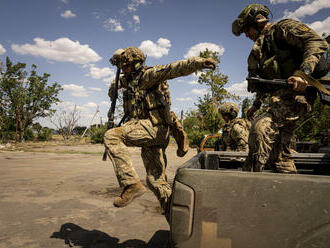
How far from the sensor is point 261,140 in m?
1.89

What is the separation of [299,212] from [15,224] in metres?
3.34

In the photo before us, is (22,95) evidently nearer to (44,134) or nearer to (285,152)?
(44,134)

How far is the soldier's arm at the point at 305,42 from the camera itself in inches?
73.4

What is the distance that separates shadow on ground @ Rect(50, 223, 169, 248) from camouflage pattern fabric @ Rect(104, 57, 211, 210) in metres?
0.47

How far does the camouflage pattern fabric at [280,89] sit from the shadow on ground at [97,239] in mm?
1374

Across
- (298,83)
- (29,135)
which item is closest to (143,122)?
(298,83)

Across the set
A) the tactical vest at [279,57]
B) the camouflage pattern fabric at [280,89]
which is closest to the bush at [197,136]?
the camouflage pattern fabric at [280,89]

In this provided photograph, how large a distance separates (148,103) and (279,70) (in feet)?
4.14

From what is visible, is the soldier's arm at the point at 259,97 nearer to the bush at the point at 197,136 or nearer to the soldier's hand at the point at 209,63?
the soldier's hand at the point at 209,63

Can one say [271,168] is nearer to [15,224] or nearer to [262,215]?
[262,215]

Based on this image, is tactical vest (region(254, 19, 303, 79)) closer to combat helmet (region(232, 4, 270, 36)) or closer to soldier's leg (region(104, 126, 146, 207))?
combat helmet (region(232, 4, 270, 36))

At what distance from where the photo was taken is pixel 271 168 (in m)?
2.44

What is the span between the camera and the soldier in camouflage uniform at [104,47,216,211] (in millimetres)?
2238

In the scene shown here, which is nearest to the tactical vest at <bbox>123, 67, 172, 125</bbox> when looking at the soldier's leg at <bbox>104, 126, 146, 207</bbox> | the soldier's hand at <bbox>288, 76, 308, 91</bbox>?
the soldier's leg at <bbox>104, 126, 146, 207</bbox>
